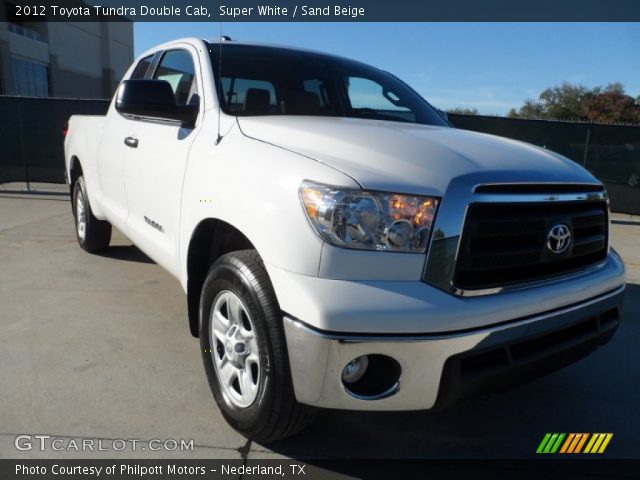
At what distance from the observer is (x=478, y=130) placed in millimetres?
9297

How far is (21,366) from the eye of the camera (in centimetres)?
286

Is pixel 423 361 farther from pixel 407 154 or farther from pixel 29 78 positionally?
pixel 29 78

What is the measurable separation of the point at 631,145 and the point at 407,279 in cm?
925

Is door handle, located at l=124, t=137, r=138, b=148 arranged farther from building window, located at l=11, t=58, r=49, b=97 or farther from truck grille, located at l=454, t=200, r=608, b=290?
building window, located at l=11, t=58, r=49, b=97

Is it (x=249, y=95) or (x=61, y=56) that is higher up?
(x=61, y=56)

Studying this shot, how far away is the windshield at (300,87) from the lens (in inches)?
116

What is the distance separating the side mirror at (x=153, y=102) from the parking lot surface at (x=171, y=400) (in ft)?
4.66

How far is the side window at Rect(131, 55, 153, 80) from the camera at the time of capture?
13.4 ft

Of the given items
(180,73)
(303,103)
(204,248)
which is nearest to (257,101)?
(303,103)

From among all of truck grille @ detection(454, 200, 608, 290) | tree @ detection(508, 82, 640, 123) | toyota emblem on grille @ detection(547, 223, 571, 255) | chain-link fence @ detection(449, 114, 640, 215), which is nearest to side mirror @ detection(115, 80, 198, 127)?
truck grille @ detection(454, 200, 608, 290)

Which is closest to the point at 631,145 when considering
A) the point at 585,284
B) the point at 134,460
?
the point at 585,284

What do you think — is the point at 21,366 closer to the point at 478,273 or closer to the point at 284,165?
the point at 284,165

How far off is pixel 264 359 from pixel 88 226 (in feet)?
12.2

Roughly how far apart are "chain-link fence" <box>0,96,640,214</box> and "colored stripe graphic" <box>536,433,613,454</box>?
7262 mm
